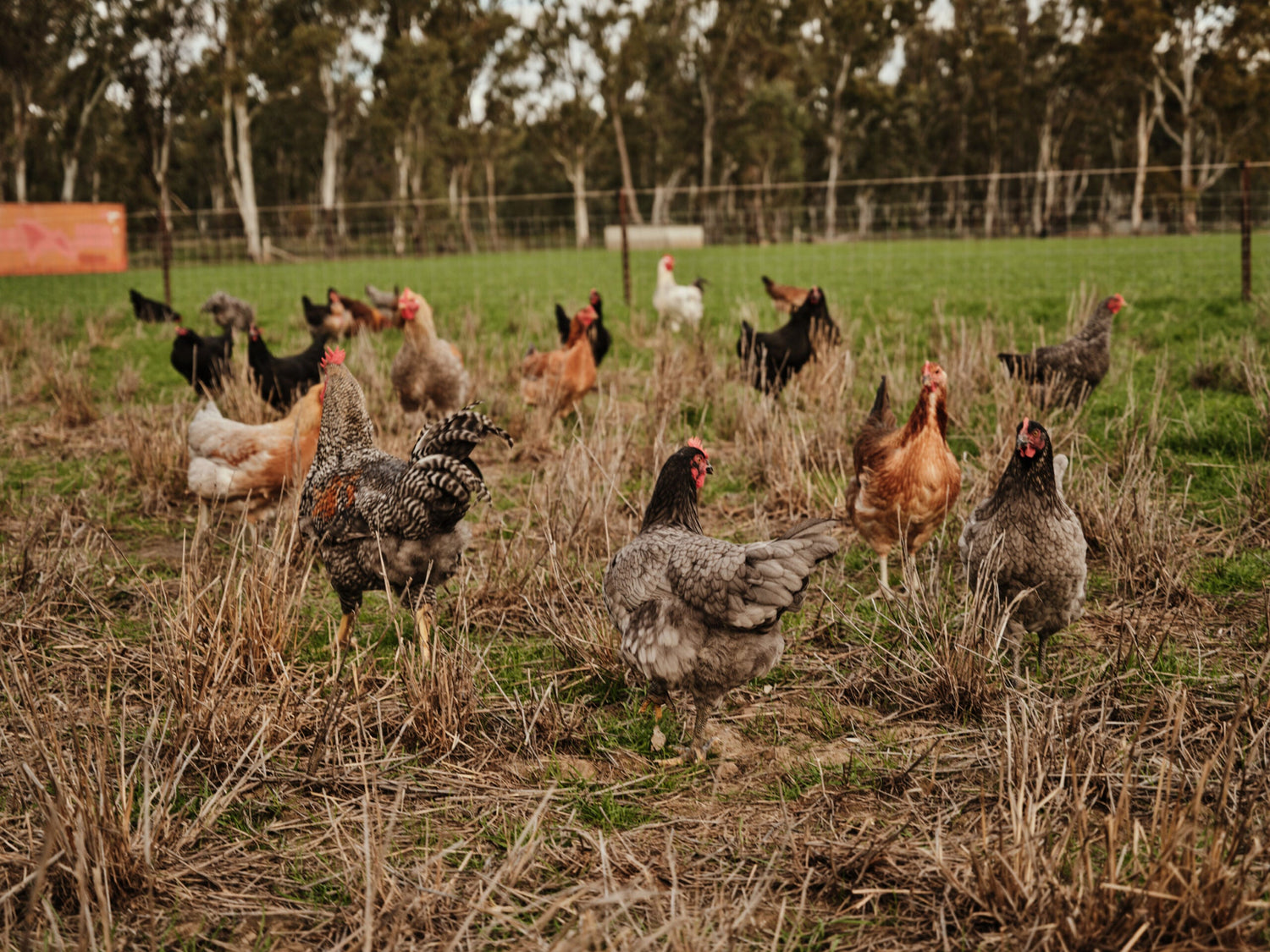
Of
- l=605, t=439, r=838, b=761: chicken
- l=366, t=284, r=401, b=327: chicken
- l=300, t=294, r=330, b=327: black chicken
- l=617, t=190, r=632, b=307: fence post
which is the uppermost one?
l=617, t=190, r=632, b=307: fence post

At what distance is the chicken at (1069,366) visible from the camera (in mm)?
6754

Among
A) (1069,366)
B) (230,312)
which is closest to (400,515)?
(1069,366)

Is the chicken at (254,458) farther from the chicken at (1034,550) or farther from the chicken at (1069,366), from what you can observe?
the chicken at (1069,366)

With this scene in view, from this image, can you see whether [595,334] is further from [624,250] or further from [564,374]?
[624,250]

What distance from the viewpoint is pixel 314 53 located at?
37.6 meters

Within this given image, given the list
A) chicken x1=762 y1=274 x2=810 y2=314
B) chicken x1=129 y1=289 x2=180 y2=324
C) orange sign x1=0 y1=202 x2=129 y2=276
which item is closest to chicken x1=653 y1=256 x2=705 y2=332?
chicken x1=762 y1=274 x2=810 y2=314

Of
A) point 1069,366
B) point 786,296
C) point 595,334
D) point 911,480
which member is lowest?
point 911,480

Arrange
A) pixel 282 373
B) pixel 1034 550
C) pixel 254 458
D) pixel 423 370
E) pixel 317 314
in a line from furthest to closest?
pixel 317 314, pixel 282 373, pixel 423 370, pixel 254 458, pixel 1034 550

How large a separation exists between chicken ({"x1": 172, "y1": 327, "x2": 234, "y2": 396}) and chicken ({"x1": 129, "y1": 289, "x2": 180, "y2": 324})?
19.3ft

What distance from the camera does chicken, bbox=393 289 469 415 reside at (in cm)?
762

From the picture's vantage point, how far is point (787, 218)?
163 ft

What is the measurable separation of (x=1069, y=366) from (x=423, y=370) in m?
4.92

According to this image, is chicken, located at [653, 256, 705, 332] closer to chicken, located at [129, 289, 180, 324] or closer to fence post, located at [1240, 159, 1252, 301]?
fence post, located at [1240, 159, 1252, 301]

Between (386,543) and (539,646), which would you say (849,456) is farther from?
(386,543)
